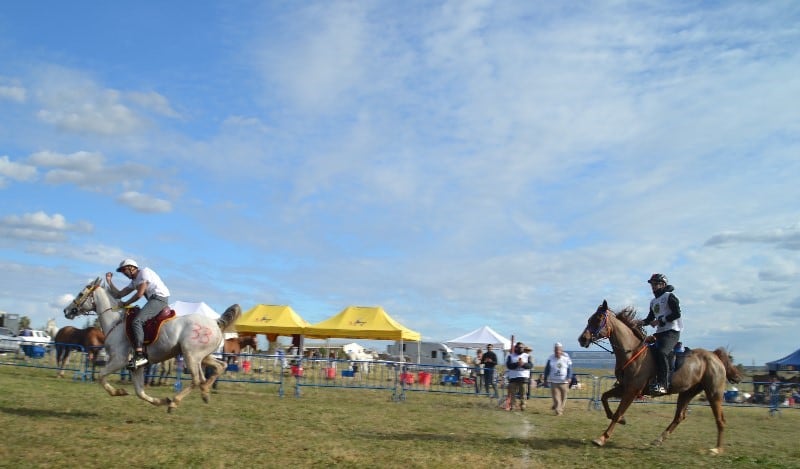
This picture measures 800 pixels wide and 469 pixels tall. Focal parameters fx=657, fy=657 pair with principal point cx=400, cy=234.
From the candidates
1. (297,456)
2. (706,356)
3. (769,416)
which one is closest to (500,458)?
(297,456)

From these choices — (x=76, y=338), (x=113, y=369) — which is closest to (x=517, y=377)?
(x=113, y=369)

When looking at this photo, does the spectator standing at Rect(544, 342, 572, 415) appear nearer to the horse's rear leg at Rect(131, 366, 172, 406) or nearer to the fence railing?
the fence railing

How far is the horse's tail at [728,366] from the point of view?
13016 millimetres

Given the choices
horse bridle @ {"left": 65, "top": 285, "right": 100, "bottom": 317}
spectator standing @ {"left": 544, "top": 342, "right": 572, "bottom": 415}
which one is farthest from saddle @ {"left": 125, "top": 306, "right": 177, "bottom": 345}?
spectator standing @ {"left": 544, "top": 342, "right": 572, "bottom": 415}

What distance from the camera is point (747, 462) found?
1088 cm

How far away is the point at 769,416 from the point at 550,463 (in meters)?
18.4

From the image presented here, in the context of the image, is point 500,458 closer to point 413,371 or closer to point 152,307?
point 152,307

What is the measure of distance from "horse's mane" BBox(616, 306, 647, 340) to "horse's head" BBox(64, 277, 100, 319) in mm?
10041

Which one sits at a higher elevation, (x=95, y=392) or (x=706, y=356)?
(x=706, y=356)

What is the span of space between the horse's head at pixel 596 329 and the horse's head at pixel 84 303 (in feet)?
30.1

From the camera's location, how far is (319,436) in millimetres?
11172

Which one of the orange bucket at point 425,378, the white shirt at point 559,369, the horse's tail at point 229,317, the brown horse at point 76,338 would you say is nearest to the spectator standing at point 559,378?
the white shirt at point 559,369

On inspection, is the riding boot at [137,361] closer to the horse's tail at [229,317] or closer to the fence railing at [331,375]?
the horse's tail at [229,317]

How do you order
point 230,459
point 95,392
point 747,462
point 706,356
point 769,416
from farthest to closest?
point 769,416 → point 95,392 → point 706,356 → point 747,462 → point 230,459
